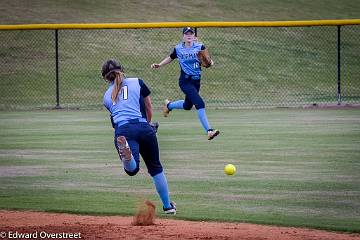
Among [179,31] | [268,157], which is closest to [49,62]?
[179,31]

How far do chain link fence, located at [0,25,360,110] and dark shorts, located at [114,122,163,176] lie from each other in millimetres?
17503

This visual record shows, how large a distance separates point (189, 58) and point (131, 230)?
8.40 metres

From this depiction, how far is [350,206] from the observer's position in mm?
11055

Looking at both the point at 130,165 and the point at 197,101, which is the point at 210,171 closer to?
the point at 197,101

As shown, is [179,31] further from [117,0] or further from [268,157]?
[268,157]

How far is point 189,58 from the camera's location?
694 inches

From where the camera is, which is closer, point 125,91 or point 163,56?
point 125,91

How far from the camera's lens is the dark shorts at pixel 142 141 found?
395 inches

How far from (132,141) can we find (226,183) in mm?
3390

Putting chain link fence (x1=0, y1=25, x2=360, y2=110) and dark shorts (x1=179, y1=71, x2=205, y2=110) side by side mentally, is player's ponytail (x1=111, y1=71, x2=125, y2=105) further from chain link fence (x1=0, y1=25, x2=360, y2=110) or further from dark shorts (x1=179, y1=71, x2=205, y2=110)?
chain link fence (x1=0, y1=25, x2=360, y2=110)

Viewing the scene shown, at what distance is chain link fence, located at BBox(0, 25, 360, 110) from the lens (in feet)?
97.9

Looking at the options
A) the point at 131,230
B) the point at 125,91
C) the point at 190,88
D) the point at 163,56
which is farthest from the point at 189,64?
the point at 163,56

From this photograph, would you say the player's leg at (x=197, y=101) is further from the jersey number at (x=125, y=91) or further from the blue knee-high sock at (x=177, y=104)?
the jersey number at (x=125, y=91)

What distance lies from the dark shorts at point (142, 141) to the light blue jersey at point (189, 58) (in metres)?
7.48
